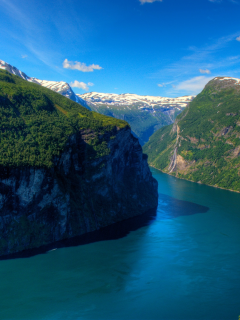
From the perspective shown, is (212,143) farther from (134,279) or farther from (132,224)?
(134,279)

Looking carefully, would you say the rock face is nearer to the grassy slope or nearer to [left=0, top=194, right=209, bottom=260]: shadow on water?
[left=0, top=194, right=209, bottom=260]: shadow on water

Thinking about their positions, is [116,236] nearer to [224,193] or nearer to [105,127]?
[105,127]

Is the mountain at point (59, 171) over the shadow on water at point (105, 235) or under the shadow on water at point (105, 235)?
over

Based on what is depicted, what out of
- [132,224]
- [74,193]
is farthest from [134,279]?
[74,193]

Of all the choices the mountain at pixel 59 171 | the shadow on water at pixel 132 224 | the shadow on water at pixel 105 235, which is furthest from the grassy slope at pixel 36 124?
the shadow on water at pixel 132 224

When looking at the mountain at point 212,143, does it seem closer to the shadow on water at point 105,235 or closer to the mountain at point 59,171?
the mountain at point 59,171
